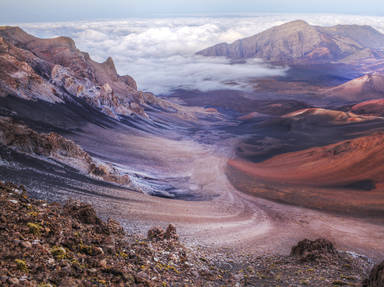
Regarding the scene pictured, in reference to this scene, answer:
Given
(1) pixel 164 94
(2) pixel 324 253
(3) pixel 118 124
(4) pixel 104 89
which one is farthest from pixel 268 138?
(1) pixel 164 94

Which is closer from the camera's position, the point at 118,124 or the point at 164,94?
the point at 118,124

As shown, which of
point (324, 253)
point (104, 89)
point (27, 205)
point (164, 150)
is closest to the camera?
point (27, 205)

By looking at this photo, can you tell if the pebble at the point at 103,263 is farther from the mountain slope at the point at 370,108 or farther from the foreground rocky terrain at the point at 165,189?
the mountain slope at the point at 370,108

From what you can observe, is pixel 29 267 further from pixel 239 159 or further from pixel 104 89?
pixel 104 89

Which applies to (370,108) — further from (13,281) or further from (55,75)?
(13,281)

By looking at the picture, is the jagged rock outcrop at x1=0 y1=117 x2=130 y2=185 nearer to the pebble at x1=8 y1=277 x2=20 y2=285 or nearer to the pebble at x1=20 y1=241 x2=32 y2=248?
the pebble at x1=20 y1=241 x2=32 y2=248

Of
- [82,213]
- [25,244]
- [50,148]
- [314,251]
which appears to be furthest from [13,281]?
[50,148]

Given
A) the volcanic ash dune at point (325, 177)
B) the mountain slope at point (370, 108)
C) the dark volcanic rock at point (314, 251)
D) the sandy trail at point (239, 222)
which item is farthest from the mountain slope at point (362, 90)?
the dark volcanic rock at point (314, 251)
